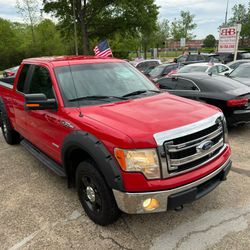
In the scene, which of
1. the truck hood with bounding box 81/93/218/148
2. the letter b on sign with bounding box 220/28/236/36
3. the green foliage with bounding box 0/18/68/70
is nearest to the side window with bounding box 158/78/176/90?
the truck hood with bounding box 81/93/218/148

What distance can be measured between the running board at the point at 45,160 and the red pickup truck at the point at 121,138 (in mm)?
15

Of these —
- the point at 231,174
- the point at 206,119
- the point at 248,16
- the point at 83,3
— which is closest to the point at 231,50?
the point at 83,3

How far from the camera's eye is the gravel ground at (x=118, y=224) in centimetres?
296

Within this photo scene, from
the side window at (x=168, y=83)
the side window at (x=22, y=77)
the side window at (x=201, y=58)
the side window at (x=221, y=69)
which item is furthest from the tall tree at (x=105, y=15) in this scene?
the side window at (x=22, y=77)

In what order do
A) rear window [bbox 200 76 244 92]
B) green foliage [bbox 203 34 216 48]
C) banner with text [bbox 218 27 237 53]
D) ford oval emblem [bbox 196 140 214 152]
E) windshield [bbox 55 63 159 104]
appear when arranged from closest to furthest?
ford oval emblem [bbox 196 140 214 152] < windshield [bbox 55 63 159 104] < rear window [bbox 200 76 244 92] < banner with text [bbox 218 27 237 53] < green foliage [bbox 203 34 216 48]

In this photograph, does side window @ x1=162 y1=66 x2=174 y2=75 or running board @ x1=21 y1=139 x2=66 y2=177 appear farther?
side window @ x1=162 y1=66 x2=174 y2=75

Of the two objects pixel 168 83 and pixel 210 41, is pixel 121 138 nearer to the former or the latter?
pixel 168 83

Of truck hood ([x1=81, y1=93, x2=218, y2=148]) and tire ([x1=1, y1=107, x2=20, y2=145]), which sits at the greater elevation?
truck hood ([x1=81, y1=93, x2=218, y2=148])

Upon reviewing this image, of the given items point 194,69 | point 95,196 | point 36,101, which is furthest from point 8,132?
Result: point 194,69

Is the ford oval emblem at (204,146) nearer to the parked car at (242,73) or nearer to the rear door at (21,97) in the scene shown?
the rear door at (21,97)

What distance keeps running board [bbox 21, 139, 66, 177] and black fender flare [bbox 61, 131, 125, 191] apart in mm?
733

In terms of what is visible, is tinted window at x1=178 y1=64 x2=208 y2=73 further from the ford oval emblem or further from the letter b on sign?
the ford oval emblem

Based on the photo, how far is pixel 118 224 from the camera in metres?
3.25

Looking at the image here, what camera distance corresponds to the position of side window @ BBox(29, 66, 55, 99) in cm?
382
